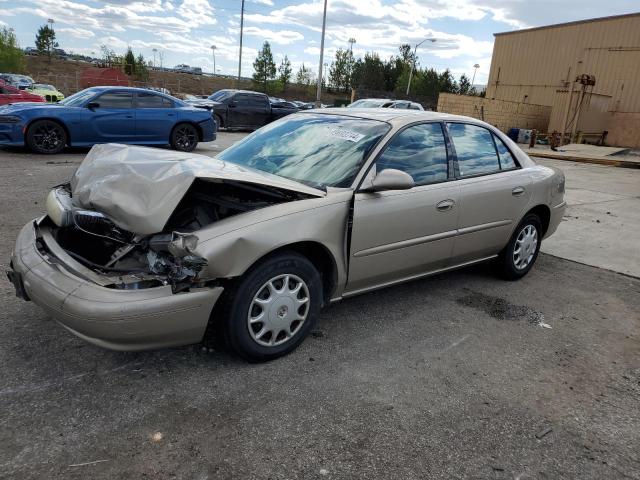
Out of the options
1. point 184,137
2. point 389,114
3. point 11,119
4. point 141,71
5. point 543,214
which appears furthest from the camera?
point 141,71

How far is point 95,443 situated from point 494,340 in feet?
8.51

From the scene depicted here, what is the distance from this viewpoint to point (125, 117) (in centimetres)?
1061

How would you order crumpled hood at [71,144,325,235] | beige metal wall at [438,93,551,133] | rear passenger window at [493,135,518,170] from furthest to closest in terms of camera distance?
beige metal wall at [438,93,551,133] < rear passenger window at [493,135,518,170] < crumpled hood at [71,144,325,235]

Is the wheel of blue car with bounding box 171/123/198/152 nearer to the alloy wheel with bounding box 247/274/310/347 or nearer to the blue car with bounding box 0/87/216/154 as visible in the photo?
the blue car with bounding box 0/87/216/154

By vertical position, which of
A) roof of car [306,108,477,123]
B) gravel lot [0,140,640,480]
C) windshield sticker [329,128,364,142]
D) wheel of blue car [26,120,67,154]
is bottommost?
A: gravel lot [0,140,640,480]

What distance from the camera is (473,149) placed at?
4164 millimetres

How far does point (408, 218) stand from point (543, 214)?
210 cm

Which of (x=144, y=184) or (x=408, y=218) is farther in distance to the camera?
(x=408, y=218)

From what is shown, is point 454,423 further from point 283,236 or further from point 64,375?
point 64,375

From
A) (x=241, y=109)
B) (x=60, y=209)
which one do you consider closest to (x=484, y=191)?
(x=60, y=209)

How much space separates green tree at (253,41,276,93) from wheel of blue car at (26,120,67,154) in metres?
53.2

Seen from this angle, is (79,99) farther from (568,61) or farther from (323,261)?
(568,61)

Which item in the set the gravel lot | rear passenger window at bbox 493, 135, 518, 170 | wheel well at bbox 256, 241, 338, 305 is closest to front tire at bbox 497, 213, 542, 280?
rear passenger window at bbox 493, 135, 518, 170

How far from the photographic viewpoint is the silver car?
100 inches
